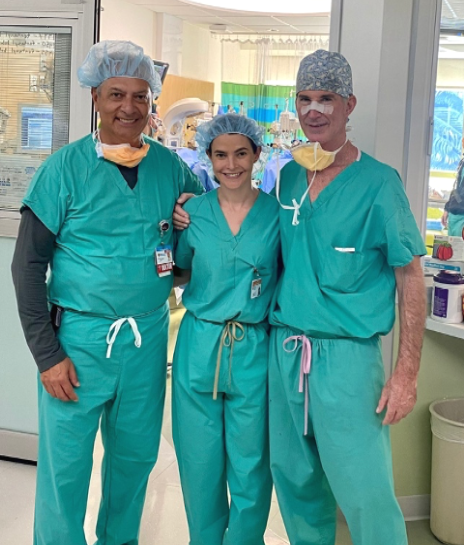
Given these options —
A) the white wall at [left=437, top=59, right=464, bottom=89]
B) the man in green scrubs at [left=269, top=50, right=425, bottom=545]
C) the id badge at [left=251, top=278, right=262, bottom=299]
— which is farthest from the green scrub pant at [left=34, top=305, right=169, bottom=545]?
the white wall at [left=437, top=59, right=464, bottom=89]

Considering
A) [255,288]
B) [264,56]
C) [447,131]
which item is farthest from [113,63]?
[264,56]

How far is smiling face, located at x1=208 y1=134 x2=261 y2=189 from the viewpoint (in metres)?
1.97

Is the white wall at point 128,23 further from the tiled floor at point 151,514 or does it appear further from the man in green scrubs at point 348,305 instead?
the man in green scrubs at point 348,305

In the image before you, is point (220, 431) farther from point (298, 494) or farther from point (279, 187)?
point (279, 187)

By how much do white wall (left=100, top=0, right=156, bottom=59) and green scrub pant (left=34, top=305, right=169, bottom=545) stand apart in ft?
15.2

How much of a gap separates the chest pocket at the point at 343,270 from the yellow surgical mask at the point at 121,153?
592 mm

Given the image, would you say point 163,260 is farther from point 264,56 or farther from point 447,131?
point 264,56

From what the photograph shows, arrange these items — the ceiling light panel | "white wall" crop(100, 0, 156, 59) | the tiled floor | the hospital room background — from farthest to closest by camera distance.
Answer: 1. the ceiling light panel
2. "white wall" crop(100, 0, 156, 59)
3. the tiled floor
4. the hospital room background

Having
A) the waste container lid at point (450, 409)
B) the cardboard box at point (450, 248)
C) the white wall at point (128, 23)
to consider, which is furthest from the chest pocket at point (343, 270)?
the white wall at point (128, 23)

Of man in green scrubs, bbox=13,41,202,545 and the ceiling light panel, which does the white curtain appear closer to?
the ceiling light panel

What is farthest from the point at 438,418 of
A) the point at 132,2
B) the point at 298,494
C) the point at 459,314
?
the point at 132,2

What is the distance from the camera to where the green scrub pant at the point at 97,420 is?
6.33ft

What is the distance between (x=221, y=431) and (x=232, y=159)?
0.77 m

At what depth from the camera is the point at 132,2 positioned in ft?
21.8
